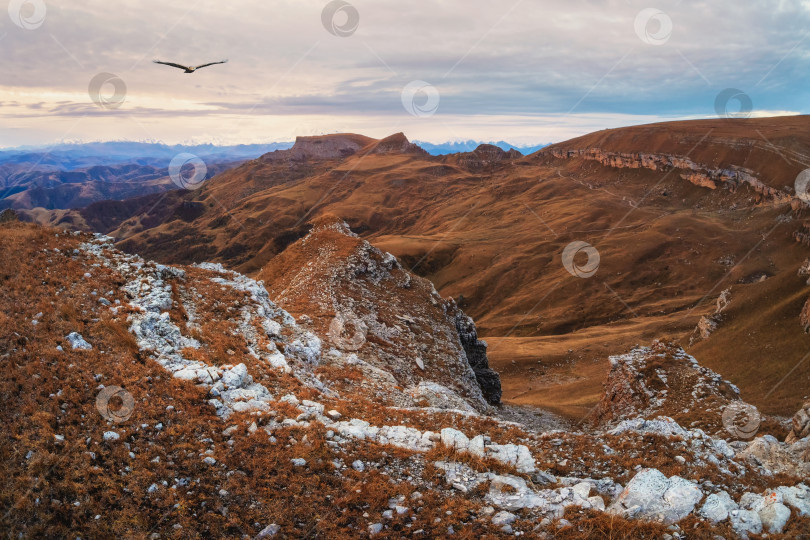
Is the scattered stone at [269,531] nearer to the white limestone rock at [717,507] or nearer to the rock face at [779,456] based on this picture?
the white limestone rock at [717,507]

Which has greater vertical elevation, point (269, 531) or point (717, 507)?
point (717, 507)

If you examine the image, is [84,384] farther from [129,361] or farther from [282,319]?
[282,319]

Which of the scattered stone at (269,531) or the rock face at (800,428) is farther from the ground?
the rock face at (800,428)

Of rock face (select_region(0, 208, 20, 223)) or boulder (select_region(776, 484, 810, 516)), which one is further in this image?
rock face (select_region(0, 208, 20, 223))

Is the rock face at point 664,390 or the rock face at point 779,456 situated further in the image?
the rock face at point 664,390

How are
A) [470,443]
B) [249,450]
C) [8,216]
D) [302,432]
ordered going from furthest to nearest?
[8,216]
[470,443]
[302,432]
[249,450]

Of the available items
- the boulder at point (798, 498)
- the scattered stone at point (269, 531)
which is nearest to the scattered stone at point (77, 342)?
the scattered stone at point (269, 531)

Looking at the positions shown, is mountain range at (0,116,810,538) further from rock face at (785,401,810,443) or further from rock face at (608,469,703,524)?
rock face at (785,401,810,443)

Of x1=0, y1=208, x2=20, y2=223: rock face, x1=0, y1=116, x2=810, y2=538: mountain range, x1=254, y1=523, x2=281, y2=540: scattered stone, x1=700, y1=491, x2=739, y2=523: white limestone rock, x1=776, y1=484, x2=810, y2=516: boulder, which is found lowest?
x1=254, y1=523, x2=281, y2=540: scattered stone

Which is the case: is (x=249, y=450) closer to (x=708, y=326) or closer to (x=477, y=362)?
(x=477, y=362)

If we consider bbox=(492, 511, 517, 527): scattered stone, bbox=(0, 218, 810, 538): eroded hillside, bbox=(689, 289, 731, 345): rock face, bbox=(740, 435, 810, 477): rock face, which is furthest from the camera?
bbox=(689, 289, 731, 345): rock face

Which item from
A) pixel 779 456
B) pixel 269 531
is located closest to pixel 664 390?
pixel 779 456

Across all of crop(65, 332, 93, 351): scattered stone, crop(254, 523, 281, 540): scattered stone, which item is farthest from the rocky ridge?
crop(254, 523, 281, 540): scattered stone

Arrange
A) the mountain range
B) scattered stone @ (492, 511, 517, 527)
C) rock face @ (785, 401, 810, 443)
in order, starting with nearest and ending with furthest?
1. the mountain range
2. scattered stone @ (492, 511, 517, 527)
3. rock face @ (785, 401, 810, 443)
